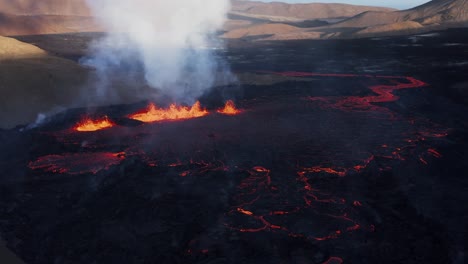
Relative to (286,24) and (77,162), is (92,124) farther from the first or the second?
(286,24)

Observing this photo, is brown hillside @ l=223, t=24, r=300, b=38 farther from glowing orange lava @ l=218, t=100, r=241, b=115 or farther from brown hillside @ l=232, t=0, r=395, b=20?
glowing orange lava @ l=218, t=100, r=241, b=115

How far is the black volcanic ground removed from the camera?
33.1 feet

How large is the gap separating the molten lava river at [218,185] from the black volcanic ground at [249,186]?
0.05 m

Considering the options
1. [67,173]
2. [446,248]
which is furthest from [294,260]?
[67,173]

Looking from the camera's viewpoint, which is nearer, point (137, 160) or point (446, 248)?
point (446, 248)

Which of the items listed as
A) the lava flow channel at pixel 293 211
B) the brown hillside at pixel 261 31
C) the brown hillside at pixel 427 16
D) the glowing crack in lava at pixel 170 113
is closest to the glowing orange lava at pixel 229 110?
the glowing crack in lava at pixel 170 113

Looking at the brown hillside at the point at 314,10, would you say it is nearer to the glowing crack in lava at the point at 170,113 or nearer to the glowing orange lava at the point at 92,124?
the glowing crack in lava at the point at 170,113

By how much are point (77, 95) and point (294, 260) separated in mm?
21675

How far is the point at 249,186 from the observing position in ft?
44.2

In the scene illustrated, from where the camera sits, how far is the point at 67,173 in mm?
15094

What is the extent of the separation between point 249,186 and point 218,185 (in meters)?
1.05

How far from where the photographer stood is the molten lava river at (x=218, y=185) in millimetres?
10109

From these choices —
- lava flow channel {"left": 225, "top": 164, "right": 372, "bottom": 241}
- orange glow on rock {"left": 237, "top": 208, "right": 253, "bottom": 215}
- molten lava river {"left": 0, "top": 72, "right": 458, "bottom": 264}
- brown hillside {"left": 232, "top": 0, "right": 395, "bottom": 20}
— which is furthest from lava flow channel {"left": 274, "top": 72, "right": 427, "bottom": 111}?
brown hillside {"left": 232, "top": 0, "right": 395, "bottom": 20}

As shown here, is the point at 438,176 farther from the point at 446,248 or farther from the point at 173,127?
the point at 173,127
